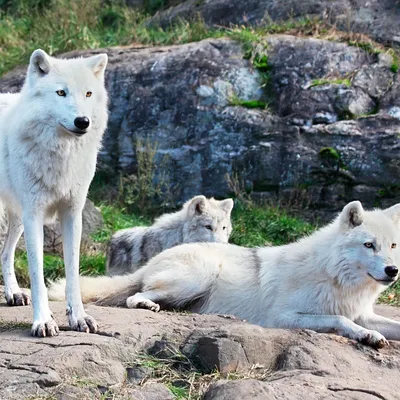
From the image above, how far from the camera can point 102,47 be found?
12.6 metres

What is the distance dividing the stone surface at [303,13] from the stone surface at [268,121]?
804 millimetres

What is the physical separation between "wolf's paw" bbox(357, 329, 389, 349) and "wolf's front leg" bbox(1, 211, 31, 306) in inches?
104

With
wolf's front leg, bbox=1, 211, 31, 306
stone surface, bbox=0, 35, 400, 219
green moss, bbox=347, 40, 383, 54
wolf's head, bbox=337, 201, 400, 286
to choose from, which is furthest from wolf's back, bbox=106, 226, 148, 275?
green moss, bbox=347, 40, 383, 54

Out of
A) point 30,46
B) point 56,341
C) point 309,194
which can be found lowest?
point 309,194

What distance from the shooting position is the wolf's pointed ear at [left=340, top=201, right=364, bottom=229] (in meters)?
5.93

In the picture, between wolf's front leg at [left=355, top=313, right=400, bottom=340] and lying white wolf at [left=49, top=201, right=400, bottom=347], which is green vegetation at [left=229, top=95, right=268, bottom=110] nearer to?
lying white wolf at [left=49, top=201, right=400, bottom=347]

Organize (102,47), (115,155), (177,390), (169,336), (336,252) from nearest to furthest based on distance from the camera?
(177,390) → (169,336) → (336,252) → (115,155) → (102,47)

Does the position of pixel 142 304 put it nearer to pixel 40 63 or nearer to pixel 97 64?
pixel 97 64

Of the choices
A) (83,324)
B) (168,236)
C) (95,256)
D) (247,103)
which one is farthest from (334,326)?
(247,103)

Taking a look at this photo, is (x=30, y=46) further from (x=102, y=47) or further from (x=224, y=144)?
(x=224, y=144)

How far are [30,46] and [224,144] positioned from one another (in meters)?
4.29

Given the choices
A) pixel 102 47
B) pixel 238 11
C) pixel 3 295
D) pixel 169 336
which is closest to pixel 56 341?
pixel 169 336

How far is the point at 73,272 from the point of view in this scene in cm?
518

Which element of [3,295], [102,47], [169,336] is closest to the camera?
[169,336]
